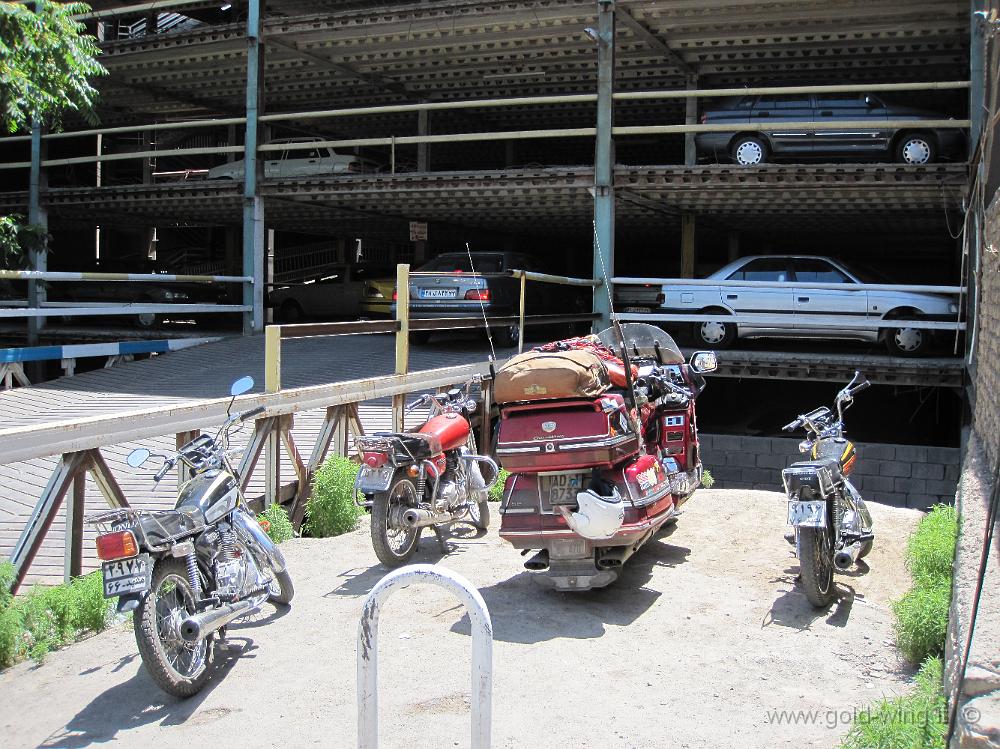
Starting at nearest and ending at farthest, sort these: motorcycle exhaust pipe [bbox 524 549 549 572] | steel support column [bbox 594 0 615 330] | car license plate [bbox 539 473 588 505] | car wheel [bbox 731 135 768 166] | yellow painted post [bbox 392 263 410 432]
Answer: car license plate [bbox 539 473 588 505], motorcycle exhaust pipe [bbox 524 549 549 572], yellow painted post [bbox 392 263 410 432], steel support column [bbox 594 0 615 330], car wheel [bbox 731 135 768 166]

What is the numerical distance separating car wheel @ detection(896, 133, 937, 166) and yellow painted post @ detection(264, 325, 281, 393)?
10.4 metres

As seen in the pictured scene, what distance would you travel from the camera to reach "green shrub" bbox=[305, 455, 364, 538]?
7.52 metres

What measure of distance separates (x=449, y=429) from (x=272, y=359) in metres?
1.46

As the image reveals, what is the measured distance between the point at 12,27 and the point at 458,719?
31.3 ft

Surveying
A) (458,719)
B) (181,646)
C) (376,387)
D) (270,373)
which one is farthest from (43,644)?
(376,387)

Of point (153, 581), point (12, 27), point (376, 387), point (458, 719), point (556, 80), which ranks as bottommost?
point (458, 719)

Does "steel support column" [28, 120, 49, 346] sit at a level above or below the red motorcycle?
above

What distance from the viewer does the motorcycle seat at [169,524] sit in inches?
172

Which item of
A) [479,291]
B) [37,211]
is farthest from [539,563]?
[37,211]

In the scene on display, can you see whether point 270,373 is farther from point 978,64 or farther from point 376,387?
point 978,64

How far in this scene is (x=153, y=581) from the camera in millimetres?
4340

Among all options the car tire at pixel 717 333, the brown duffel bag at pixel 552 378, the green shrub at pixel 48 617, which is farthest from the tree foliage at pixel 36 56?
the car tire at pixel 717 333

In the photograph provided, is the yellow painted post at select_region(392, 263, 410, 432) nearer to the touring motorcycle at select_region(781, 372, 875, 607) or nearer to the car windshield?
the touring motorcycle at select_region(781, 372, 875, 607)

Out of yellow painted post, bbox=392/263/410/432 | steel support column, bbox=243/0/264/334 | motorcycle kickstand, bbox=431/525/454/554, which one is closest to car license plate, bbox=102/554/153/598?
motorcycle kickstand, bbox=431/525/454/554
